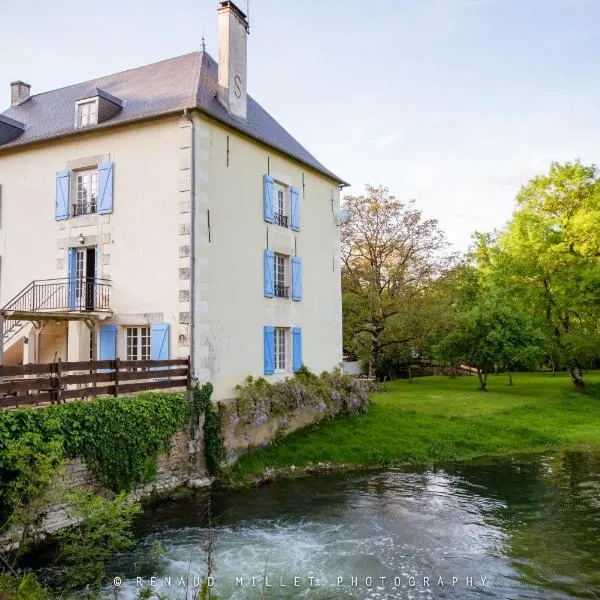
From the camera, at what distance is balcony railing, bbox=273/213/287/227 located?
17109 mm

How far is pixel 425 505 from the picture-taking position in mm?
11625

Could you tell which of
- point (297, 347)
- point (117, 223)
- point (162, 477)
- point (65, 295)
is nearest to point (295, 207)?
point (297, 347)

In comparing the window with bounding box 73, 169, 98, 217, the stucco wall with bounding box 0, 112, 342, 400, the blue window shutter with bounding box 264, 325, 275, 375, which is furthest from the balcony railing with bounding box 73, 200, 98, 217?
the blue window shutter with bounding box 264, 325, 275, 375

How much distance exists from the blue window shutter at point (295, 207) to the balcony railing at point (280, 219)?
0.36 meters

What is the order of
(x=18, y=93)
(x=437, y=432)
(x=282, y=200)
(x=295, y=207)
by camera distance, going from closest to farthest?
(x=437, y=432)
(x=282, y=200)
(x=295, y=207)
(x=18, y=93)

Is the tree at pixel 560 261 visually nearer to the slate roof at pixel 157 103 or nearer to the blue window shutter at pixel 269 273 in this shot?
the slate roof at pixel 157 103

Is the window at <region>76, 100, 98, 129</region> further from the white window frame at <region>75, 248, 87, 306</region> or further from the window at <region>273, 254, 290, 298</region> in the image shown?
the window at <region>273, 254, 290, 298</region>

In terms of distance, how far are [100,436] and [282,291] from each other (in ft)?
26.5

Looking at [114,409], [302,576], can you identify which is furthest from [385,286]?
[302,576]

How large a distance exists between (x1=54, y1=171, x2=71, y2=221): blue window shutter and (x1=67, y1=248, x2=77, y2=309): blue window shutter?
1014 mm

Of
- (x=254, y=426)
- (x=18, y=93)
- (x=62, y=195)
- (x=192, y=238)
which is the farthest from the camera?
(x=18, y=93)

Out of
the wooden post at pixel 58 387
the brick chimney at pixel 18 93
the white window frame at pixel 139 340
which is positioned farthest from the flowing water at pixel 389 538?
the brick chimney at pixel 18 93

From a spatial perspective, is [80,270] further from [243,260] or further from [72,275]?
[243,260]

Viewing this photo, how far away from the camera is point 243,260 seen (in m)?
15.5
